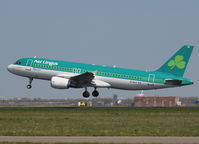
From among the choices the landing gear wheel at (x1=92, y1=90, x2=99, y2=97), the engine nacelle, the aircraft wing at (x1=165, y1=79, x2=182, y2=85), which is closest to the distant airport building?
the landing gear wheel at (x1=92, y1=90, x2=99, y2=97)

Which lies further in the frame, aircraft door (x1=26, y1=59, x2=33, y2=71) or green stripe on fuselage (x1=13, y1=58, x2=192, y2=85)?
aircraft door (x1=26, y1=59, x2=33, y2=71)

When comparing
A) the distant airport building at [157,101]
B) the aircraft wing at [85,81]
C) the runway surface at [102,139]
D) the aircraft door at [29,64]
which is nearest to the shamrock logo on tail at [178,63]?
the aircraft wing at [85,81]

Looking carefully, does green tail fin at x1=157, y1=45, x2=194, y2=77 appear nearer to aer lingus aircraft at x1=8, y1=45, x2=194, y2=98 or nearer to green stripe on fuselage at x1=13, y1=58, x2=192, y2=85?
aer lingus aircraft at x1=8, y1=45, x2=194, y2=98

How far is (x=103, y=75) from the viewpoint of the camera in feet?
207

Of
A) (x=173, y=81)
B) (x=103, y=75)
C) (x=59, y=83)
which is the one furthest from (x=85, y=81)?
(x=173, y=81)

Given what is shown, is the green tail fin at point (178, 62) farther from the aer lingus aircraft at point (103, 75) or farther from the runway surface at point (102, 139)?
the runway surface at point (102, 139)

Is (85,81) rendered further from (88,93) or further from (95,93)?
(95,93)

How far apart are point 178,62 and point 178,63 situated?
0.20 meters

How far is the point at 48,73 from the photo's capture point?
63219mm

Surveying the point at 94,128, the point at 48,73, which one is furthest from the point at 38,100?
the point at 94,128

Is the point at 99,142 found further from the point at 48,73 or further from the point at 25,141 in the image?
the point at 48,73

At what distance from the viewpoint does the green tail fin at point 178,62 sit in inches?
2522

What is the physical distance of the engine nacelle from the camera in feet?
199

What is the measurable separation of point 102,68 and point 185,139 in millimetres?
40202
